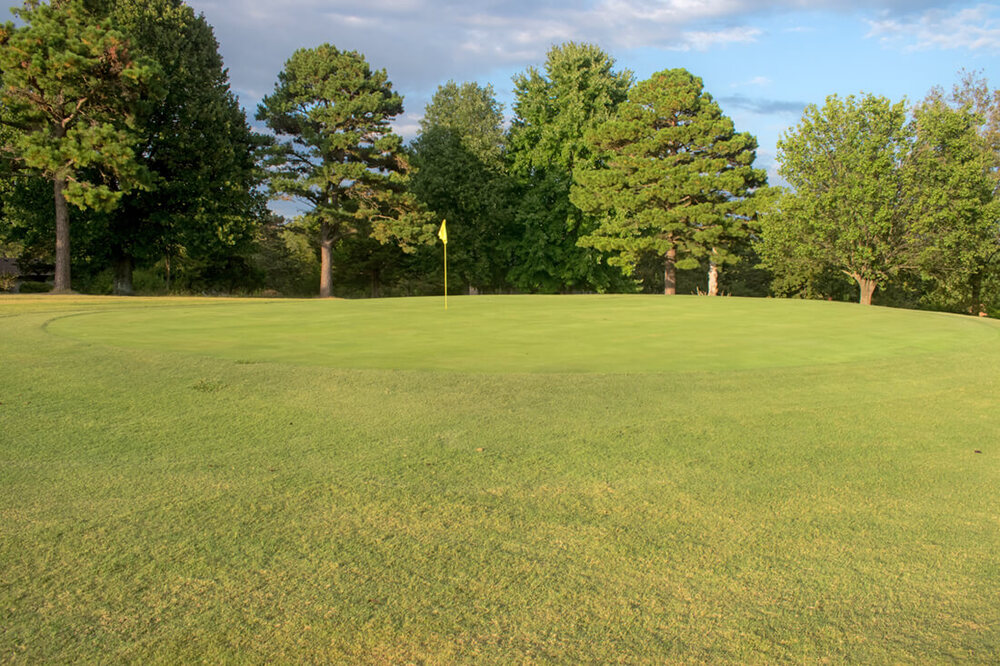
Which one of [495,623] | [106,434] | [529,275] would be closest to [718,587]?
[495,623]

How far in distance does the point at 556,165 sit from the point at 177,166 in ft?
74.7

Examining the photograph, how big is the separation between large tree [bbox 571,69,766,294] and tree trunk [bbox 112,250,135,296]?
2444 centimetres

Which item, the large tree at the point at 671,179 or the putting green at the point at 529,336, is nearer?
the putting green at the point at 529,336

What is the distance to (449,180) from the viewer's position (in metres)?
45.6

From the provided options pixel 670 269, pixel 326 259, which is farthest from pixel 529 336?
pixel 670 269

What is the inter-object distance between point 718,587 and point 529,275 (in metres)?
44.6

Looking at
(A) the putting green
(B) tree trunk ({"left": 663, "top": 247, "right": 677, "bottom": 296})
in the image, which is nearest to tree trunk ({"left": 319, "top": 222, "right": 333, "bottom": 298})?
(B) tree trunk ({"left": 663, "top": 247, "right": 677, "bottom": 296})

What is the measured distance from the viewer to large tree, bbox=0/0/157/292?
27109 millimetres

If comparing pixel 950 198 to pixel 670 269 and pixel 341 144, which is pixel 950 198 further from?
pixel 341 144

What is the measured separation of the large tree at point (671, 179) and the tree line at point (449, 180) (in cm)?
15

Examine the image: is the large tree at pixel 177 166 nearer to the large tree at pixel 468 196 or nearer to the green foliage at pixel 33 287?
the green foliage at pixel 33 287

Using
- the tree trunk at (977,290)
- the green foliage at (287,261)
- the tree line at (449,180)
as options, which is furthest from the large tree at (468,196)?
the tree trunk at (977,290)

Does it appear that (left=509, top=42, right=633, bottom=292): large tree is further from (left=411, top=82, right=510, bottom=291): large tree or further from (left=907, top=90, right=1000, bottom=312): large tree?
(left=907, top=90, right=1000, bottom=312): large tree

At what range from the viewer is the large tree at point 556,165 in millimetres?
45938
